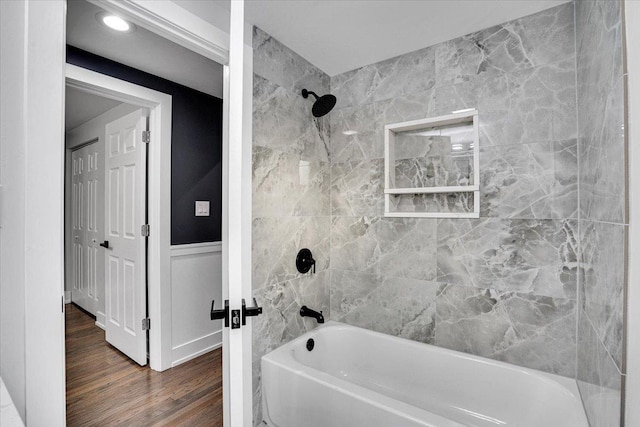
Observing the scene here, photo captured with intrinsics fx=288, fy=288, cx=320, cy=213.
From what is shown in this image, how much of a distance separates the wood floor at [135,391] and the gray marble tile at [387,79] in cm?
233

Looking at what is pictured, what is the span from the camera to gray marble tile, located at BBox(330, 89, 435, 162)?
186 cm

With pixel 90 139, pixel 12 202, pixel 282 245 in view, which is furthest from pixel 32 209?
pixel 90 139

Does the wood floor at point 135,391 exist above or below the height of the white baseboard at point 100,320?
below

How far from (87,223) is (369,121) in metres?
3.39

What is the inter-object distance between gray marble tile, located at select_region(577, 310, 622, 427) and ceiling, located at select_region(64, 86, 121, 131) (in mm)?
3585

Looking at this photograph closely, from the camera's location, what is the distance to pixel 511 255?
157 centimetres

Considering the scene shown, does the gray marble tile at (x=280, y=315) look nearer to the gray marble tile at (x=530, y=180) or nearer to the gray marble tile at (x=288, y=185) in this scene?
the gray marble tile at (x=288, y=185)

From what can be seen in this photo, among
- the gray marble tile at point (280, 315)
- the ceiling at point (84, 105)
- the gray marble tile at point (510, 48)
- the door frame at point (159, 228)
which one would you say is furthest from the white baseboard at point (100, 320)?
the gray marble tile at point (510, 48)

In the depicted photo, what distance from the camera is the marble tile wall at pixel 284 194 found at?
A: 165 cm

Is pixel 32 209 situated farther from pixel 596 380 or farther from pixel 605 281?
pixel 596 380

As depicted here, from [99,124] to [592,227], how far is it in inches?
155

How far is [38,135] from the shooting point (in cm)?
91

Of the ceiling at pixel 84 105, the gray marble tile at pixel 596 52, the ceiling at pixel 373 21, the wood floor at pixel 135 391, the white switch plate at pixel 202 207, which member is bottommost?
the wood floor at pixel 135 391

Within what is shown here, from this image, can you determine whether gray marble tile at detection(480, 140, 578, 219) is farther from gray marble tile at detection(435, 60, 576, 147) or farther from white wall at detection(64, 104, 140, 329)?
white wall at detection(64, 104, 140, 329)
